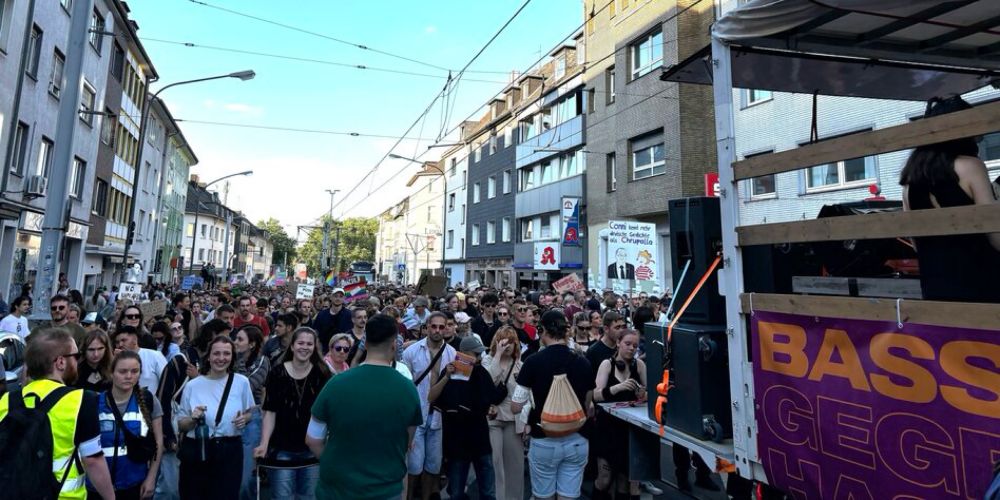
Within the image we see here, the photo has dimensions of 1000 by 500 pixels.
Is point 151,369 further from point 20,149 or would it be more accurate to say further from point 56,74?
point 56,74

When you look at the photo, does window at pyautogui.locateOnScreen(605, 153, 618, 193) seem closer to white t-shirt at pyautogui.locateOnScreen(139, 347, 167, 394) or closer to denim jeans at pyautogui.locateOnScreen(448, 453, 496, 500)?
denim jeans at pyautogui.locateOnScreen(448, 453, 496, 500)

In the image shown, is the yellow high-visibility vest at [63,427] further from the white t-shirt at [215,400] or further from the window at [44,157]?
the window at [44,157]

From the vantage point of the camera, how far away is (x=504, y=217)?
3425 cm

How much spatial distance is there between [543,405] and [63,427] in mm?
3256

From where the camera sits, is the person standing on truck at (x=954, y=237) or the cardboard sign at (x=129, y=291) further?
the cardboard sign at (x=129, y=291)

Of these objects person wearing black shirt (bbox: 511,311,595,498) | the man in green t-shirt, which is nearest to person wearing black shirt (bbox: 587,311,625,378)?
person wearing black shirt (bbox: 511,311,595,498)

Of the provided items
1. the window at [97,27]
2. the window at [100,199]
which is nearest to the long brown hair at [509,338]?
the window at [97,27]

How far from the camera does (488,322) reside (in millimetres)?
9258

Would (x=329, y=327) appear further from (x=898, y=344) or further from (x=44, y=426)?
(x=898, y=344)

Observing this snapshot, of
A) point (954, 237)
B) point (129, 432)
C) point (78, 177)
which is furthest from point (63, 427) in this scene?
point (78, 177)

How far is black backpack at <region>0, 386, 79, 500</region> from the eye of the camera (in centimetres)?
257

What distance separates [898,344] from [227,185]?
57.1 m

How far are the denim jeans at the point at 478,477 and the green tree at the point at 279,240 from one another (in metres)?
121

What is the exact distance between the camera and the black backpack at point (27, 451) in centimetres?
257
